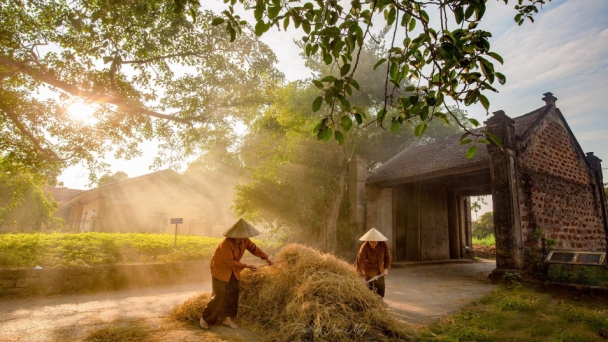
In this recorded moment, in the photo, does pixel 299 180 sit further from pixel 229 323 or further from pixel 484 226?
pixel 484 226

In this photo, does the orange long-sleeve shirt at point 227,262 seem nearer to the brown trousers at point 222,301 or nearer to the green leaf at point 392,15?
the brown trousers at point 222,301

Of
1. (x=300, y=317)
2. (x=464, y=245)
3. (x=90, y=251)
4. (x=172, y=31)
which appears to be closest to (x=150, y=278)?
(x=90, y=251)

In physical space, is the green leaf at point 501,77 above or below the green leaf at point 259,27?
below

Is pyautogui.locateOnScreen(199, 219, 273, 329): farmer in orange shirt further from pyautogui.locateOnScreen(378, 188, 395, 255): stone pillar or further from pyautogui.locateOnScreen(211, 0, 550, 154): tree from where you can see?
pyautogui.locateOnScreen(378, 188, 395, 255): stone pillar

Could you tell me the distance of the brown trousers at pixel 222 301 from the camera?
499cm

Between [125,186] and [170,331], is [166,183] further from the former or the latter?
[170,331]

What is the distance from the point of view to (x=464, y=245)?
16.7m

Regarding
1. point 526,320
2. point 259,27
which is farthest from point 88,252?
point 526,320

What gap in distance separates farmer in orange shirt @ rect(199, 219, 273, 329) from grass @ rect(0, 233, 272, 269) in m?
5.24

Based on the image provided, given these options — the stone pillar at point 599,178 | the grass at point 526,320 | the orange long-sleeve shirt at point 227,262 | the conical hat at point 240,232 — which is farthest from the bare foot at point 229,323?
the stone pillar at point 599,178

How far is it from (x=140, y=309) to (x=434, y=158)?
37.9ft

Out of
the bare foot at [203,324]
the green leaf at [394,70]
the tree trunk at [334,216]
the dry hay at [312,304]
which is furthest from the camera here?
the tree trunk at [334,216]

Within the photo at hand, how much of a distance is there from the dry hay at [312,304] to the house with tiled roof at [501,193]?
6.58 m

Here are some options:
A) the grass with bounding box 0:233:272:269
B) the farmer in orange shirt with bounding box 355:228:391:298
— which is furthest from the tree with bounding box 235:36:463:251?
the farmer in orange shirt with bounding box 355:228:391:298
